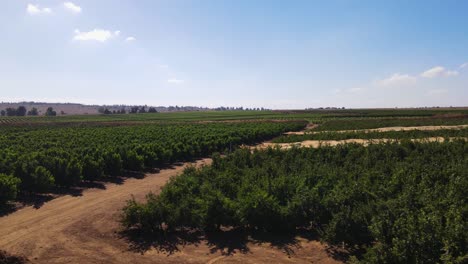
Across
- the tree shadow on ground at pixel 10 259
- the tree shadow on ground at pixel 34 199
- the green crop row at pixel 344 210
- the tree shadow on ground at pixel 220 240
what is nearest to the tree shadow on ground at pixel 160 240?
the tree shadow on ground at pixel 220 240

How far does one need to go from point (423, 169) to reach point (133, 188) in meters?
14.6

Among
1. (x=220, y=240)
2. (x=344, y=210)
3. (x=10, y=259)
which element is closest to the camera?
(x=10, y=259)

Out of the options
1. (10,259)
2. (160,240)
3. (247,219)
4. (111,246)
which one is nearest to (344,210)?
(247,219)

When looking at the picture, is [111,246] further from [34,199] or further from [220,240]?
[34,199]

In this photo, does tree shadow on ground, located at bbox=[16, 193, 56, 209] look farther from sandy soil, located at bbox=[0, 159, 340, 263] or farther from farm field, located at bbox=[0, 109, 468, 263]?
sandy soil, located at bbox=[0, 159, 340, 263]

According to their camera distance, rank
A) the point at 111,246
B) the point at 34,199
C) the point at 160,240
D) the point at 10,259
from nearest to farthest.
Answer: the point at 10,259 < the point at 111,246 < the point at 160,240 < the point at 34,199

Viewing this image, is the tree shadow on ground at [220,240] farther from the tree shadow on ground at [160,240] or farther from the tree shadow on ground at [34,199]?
the tree shadow on ground at [34,199]

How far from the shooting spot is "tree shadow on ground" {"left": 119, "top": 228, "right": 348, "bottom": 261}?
963 centimetres

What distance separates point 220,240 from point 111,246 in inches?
135

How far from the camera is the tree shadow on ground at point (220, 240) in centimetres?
963

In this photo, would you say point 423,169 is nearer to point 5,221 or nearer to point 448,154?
point 448,154

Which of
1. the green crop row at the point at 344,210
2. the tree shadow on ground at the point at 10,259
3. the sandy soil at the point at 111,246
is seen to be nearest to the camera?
the green crop row at the point at 344,210

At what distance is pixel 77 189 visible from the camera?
1758 cm

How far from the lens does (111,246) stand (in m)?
10.1
